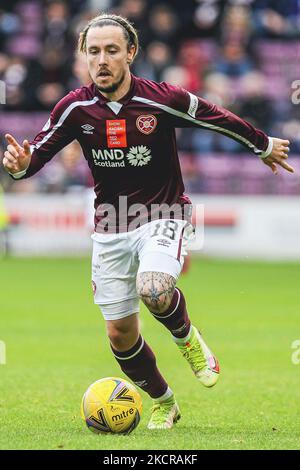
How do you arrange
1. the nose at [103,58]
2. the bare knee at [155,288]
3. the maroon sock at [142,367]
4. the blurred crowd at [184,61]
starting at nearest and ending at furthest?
1. the bare knee at [155,288]
2. the nose at [103,58]
3. the maroon sock at [142,367]
4. the blurred crowd at [184,61]

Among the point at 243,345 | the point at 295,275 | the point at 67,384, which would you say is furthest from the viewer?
the point at 295,275

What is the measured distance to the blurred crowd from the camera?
2153 centimetres

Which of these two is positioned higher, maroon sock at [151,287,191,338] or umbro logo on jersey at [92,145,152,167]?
umbro logo on jersey at [92,145,152,167]

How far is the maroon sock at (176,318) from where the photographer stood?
6.68m

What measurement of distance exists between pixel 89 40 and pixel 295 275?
38.7 ft

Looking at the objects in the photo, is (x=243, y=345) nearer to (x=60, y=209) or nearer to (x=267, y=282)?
(x=267, y=282)

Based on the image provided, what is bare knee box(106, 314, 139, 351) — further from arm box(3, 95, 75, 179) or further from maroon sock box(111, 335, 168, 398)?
arm box(3, 95, 75, 179)

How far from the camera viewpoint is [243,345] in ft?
36.3

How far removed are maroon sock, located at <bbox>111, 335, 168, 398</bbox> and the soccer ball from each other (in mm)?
189

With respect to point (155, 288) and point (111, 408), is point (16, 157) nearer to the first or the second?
point (155, 288)

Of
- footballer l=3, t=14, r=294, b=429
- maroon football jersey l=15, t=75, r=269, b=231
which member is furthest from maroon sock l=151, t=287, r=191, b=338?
maroon football jersey l=15, t=75, r=269, b=231

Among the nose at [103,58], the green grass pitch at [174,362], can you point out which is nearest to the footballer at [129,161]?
the nose at [103,58]

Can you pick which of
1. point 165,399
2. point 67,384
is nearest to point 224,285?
point 67,384

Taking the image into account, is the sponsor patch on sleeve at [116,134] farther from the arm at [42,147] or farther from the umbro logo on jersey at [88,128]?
the arm at [42,147]
